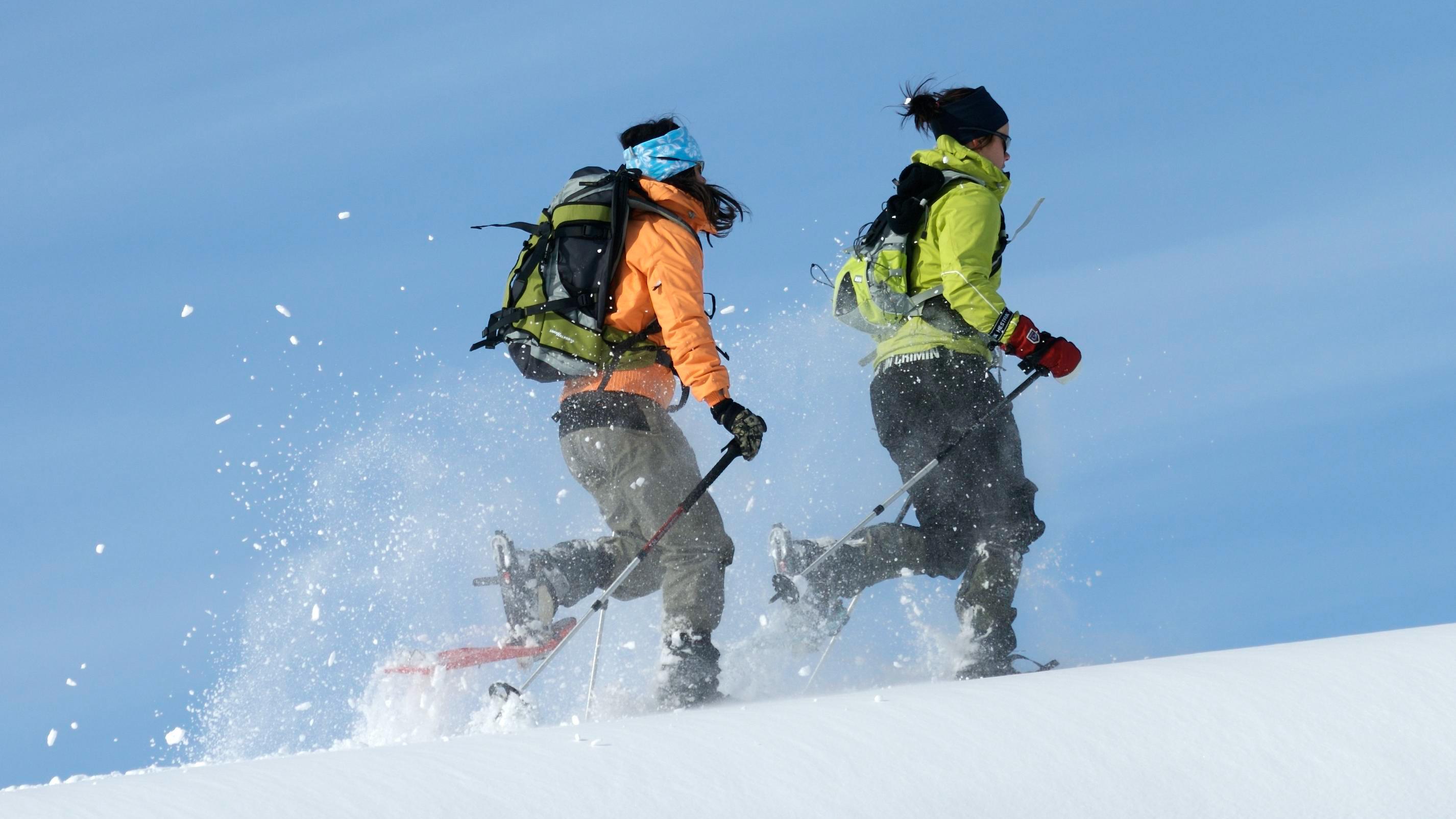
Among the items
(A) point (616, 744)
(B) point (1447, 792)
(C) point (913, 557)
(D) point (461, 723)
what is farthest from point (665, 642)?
(B) point (1447, 792)

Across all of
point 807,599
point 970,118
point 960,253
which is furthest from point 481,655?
point 970,118

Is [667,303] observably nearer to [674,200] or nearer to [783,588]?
[674,200]

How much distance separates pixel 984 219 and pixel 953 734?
288 cm

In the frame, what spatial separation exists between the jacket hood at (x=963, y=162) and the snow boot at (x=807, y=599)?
6.20ft

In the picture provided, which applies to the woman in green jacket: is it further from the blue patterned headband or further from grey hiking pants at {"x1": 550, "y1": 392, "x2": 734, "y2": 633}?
the blue patterned headband

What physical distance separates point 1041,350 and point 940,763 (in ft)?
9.23

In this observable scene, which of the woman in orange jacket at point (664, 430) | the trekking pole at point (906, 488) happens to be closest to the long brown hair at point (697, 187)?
the woman in orange jacket at point (664, 430)

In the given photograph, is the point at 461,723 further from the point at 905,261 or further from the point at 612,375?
the point at 905,261

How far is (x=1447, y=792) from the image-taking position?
3650 mm

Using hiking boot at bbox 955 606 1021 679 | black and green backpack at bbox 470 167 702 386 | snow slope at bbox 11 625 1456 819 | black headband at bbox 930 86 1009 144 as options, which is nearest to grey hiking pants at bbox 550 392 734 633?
black and green backpack at bbox 470 167 702 386

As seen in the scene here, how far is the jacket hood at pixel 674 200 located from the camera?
A: 5738mm

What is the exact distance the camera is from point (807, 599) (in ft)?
21.8

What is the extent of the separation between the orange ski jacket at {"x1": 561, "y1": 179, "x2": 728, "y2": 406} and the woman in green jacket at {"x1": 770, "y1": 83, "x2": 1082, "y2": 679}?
1.13 meters

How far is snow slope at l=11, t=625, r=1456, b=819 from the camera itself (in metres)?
3.33
